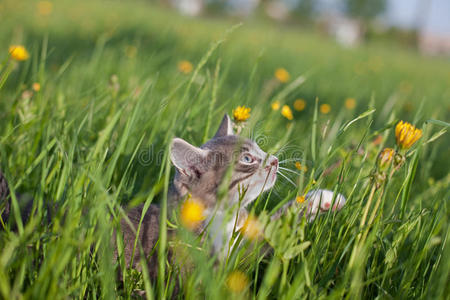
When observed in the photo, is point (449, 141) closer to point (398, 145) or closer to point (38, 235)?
point (398, 145)

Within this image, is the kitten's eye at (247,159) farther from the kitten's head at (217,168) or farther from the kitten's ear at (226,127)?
the kitten's ear at (226,127)

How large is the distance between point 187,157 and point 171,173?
25cm

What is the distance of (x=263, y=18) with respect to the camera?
29.4 ft

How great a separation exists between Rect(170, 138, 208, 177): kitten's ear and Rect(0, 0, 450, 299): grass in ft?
0.33

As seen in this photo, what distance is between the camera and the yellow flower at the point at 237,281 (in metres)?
1.10

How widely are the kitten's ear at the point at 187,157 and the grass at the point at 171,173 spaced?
10cm

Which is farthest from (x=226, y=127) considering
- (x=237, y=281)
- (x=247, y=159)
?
(x=237, y=281)

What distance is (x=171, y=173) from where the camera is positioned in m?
1.92

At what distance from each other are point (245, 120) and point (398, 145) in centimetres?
75

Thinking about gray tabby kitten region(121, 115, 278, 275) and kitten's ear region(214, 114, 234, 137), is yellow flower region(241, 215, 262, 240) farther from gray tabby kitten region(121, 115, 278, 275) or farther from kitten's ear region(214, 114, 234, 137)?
kitten's ear region(214, 114, 234, 137)

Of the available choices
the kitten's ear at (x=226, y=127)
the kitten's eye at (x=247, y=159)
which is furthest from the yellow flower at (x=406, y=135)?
the kitten's ear at (x=226, y=127)

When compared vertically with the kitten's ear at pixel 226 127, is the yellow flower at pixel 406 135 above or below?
above

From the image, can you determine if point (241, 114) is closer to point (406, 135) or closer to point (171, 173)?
point (171, 173)

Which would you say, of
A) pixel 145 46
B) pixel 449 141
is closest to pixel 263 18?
pixel 145 46
